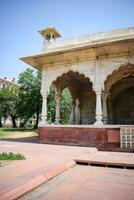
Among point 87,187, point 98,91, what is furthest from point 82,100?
point 87,187

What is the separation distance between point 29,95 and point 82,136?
20946 millimetres

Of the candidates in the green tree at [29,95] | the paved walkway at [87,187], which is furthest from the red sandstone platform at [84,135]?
the green tree at [29,95]

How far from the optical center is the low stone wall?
10.2 meters

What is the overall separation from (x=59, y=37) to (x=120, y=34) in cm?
440

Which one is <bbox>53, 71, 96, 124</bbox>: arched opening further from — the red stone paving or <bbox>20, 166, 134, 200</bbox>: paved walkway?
the red stone paving

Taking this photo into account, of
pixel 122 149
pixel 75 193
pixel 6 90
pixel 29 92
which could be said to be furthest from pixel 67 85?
pixel 6 90

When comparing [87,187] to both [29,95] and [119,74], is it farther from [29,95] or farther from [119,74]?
[29,95]

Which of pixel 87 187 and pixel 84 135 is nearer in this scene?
pixel 87 187

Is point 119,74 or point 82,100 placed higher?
point 119,74

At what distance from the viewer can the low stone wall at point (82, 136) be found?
1022 cm

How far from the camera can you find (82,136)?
1104 cm

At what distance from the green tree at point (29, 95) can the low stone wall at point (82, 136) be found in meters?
17.9

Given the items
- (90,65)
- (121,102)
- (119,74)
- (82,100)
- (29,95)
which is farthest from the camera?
(29,95)

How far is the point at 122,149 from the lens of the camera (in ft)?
31.3
